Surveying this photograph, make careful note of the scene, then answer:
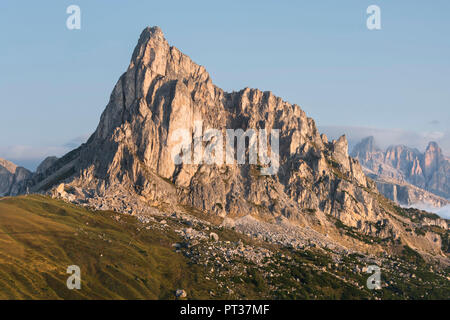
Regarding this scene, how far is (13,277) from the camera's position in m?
170

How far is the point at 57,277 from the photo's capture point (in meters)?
179
